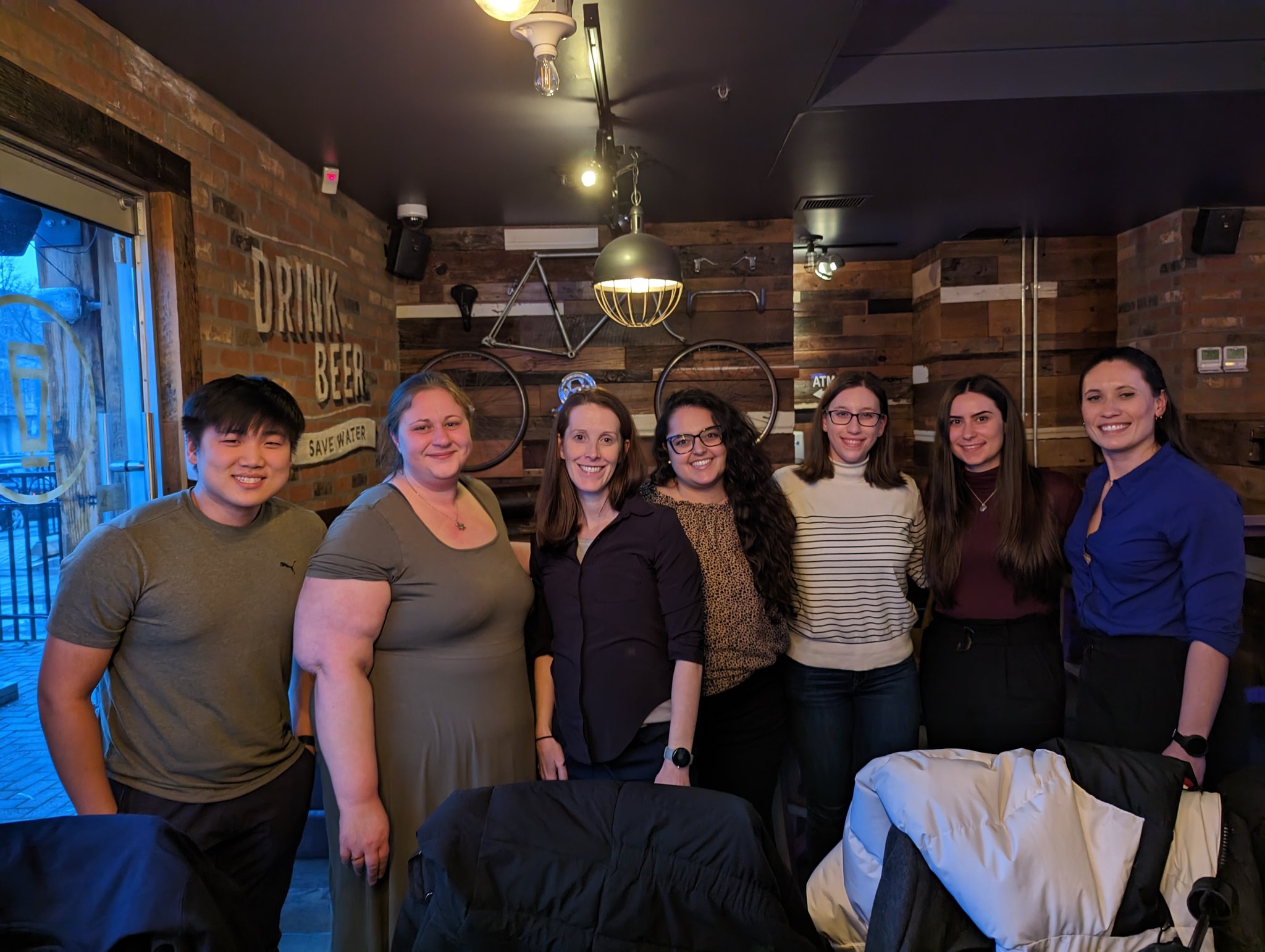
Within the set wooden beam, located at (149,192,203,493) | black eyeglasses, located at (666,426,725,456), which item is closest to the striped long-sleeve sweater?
black eyeglasses, located at (666,426,725,456)

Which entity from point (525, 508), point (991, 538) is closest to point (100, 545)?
point (991, 538)

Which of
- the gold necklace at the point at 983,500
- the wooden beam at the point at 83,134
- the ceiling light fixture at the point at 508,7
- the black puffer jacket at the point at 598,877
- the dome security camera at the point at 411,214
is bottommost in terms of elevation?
the black puffer jacket at the point at 598,877

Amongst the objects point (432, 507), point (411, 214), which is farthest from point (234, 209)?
point (432, 507)

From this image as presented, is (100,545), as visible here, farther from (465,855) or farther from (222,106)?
(222,106)

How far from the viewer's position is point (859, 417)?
2.11m

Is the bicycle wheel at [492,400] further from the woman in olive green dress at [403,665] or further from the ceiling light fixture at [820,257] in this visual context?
the woman in olive green dress at [403,665]

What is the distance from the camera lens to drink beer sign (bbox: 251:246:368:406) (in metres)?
3.11

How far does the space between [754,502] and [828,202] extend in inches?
130

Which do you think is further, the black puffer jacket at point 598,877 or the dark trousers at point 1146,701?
the dark trousers at point 1146,701

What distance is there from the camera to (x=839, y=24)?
98.7 inches

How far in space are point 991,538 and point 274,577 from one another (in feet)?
5.40

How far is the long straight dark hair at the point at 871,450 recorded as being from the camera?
2.14m

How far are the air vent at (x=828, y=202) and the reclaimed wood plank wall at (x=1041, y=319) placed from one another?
5.31 feet

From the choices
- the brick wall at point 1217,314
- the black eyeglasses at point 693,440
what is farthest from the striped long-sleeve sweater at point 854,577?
the brick wall at point 1217,314
